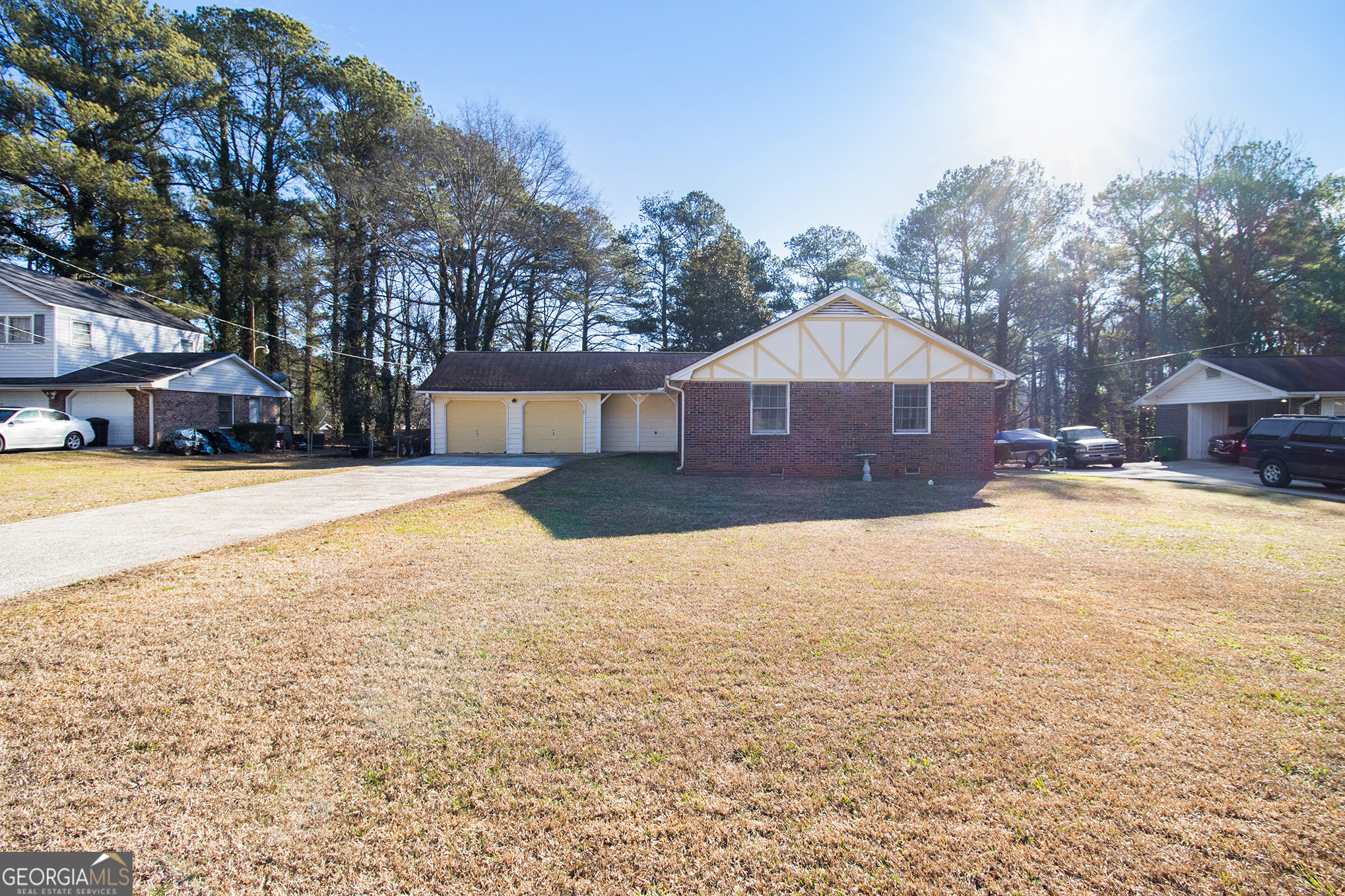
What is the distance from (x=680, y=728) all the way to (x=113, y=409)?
2871 cm

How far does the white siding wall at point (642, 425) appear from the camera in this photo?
23.7 m

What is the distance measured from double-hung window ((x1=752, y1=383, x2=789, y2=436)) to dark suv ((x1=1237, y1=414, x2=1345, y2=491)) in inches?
477

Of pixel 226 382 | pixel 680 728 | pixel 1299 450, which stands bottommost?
pixel 680 728

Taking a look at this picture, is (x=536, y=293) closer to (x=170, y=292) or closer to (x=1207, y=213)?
(x=170, y=292)

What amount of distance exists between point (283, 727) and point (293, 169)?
38183 mm

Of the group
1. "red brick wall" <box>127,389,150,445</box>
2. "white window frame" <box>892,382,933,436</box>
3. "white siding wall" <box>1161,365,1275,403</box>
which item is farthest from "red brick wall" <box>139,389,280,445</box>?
"white siding wall" <box>1161,365,1275,403</box>

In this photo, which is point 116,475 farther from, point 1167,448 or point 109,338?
point 1167,448

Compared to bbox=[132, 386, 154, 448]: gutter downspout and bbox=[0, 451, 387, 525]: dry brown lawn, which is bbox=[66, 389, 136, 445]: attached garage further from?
bbox=[0, 451, 387, 525]: dry brown lawn

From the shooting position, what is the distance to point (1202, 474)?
1838cm

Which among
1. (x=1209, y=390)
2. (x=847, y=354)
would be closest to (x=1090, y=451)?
(x=1209, y=390)

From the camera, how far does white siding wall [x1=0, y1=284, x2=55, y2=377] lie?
22234mm

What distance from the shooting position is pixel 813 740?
2.95 meters

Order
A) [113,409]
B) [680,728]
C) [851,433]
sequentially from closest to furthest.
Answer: [680,728] → [851,433] → [113,409]

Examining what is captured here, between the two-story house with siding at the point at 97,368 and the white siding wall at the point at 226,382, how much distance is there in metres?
0.04
